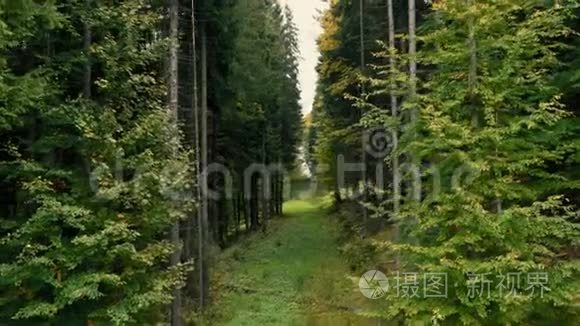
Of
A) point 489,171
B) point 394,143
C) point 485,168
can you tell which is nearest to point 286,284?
point 394,143

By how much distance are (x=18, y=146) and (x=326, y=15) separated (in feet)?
61.2

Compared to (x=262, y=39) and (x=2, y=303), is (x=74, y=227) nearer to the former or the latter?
(x=2, y=303)

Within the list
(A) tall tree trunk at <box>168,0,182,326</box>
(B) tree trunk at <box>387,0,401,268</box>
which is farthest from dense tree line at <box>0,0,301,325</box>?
(B) tree trunk at <box>387,0,401,268</box>

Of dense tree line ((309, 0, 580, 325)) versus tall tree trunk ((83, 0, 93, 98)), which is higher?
tall tree trunk ((83, 0, 93, 98))

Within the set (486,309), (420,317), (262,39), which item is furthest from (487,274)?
(262,39)

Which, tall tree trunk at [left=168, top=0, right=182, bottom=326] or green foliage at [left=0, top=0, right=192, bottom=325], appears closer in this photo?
green foliage at [left=0, top=0, right=192, bottom=325]

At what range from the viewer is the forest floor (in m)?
15.5

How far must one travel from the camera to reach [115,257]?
8586 millimetres

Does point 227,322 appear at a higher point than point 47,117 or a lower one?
lower

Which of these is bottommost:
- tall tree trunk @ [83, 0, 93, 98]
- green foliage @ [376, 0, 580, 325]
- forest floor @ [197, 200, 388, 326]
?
forest floor @ [197, 200, 388, 326]

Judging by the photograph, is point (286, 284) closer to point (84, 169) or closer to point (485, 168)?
point (84, 169)

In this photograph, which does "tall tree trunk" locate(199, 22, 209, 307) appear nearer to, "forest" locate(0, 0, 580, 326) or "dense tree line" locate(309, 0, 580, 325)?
"forest" locate(0, 0, 580, 326)

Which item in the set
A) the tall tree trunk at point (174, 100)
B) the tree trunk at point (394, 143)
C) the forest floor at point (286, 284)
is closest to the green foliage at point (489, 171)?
the tree trunk at point (394, 143)

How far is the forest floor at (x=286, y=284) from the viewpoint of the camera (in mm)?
15516
